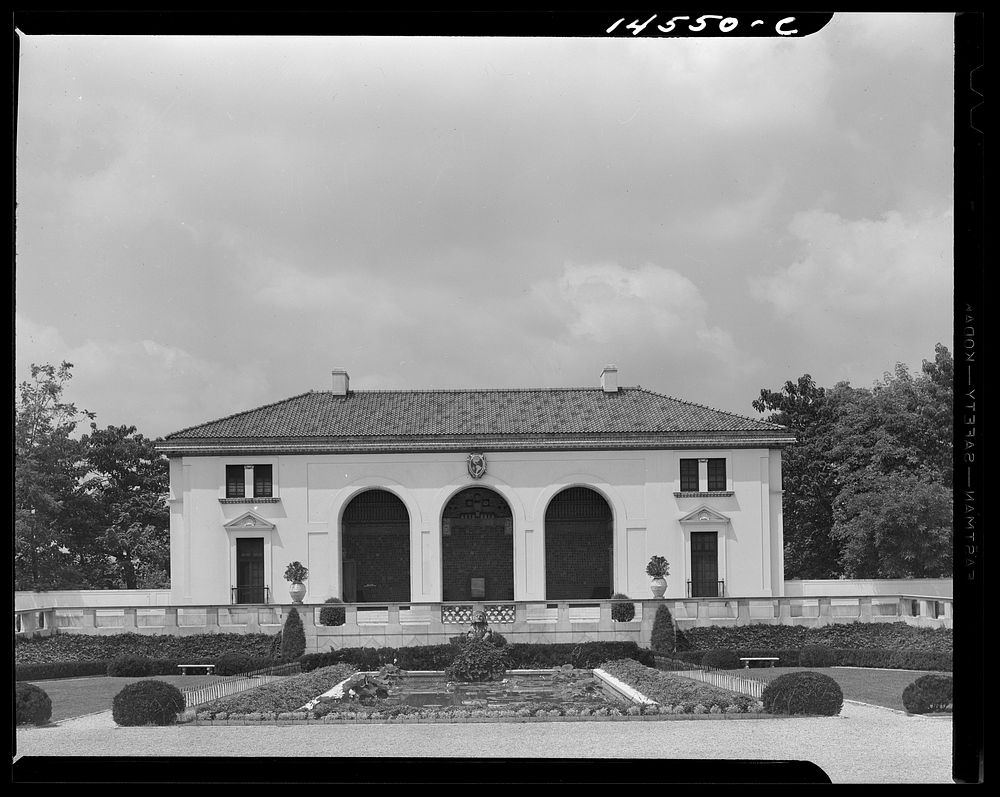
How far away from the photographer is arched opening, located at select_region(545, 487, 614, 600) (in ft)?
99.0

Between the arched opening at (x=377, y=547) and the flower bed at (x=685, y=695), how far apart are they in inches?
434

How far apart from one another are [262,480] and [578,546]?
29.9 ft

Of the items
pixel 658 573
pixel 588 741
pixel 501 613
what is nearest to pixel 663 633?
pixel 501 613

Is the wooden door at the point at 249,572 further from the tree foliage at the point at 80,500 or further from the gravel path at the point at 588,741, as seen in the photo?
the gravel path at the point at 588,741

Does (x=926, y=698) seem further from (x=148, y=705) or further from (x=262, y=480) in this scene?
(x=262, y=480)

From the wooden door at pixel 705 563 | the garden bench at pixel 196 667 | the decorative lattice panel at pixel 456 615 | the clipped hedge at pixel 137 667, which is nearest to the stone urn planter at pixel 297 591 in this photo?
the garden bench at pixel 196 667

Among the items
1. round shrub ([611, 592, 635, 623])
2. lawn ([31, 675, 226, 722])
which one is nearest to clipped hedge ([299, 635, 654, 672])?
round shrub ([611, 592, 635, 623])

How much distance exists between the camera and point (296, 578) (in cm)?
2711

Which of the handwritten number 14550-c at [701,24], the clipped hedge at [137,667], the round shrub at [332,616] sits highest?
the handwritten number 14550-c at [701,24]

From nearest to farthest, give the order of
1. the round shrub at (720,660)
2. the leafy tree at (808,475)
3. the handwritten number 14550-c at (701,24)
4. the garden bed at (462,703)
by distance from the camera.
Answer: the handwritten number 14550-c at (701,24), the garden bed at (462,703), the round shrub at (720,660), the leafy tree at (808,475)

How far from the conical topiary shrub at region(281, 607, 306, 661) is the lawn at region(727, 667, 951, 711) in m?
9.40

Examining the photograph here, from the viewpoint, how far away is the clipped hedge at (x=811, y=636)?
74.3ft
